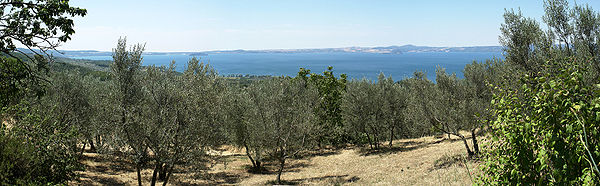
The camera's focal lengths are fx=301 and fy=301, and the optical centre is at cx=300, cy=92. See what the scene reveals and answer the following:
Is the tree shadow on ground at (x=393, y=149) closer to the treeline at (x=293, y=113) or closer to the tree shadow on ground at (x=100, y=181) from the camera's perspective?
the treeline at (x=293, y=113)

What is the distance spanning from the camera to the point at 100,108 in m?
18.3

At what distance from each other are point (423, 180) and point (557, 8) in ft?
44.7

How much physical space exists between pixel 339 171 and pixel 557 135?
80.2ft

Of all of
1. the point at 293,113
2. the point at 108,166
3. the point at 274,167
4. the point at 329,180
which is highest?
the point at 293,113

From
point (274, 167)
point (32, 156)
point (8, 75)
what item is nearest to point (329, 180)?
point (274, 167)

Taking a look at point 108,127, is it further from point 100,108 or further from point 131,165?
point 131,165

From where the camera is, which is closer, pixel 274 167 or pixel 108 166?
pixel 108 166

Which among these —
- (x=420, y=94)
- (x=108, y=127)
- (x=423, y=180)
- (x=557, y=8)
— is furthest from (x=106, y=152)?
(x=557, y=8)

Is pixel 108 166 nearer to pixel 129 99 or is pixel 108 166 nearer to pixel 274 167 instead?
pixel 129 99

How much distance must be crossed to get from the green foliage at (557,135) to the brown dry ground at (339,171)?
12.4 metres

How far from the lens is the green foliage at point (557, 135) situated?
13.8 ft

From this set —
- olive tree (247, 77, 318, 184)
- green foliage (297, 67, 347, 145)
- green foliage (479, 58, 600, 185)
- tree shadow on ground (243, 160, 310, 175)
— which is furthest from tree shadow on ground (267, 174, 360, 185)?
green foliage (479, 58, 600, 185)

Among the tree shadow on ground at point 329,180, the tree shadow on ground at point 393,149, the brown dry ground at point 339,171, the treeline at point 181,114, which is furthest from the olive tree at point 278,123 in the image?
the tree shadow on ground at point 393,149

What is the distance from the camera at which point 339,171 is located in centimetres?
2795
